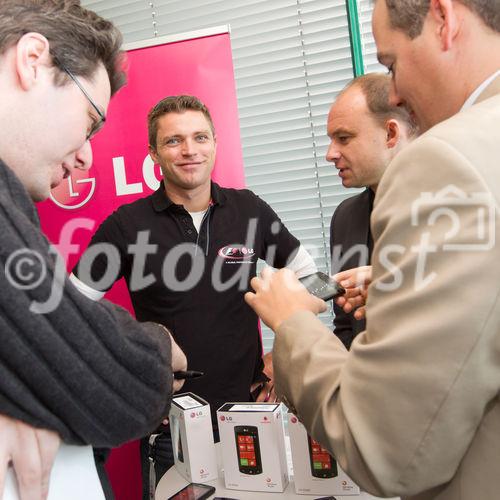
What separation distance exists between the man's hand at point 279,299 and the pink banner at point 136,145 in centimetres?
174

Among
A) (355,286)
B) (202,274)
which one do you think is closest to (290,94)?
(202,274)

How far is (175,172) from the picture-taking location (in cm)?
238

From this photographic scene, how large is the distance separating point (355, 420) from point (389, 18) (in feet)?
2.07

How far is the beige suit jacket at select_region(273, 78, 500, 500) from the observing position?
0.68 metres

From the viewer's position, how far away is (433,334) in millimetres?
682

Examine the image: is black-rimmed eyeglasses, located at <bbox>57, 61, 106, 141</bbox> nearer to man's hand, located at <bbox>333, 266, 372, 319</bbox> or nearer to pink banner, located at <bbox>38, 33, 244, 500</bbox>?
man's hand, located at <bbox>333, 266, 372, 319</bbox>

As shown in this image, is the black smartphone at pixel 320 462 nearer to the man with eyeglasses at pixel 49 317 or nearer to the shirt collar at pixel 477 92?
the man with eyeglasses at pixel 49 317

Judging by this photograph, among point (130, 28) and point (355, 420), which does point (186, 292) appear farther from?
point (130, 28)

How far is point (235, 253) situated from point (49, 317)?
167cm

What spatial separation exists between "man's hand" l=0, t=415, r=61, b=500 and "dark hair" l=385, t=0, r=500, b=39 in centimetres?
80

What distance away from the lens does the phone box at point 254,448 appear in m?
1.38

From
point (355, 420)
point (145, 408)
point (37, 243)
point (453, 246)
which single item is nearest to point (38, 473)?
point (145, 408)

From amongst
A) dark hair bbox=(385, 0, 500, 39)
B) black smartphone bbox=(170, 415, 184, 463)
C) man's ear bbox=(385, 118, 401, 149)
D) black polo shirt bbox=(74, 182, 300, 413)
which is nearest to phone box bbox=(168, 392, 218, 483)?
black smartphone bbox=(170, 415, 184, 463)

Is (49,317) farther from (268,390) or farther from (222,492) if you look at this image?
(268,390)
